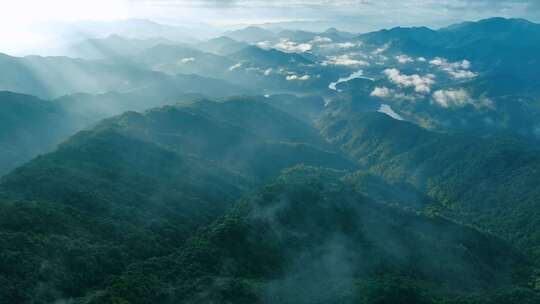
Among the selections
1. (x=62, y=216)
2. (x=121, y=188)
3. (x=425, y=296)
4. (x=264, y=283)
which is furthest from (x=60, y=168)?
(x=425, y=296)

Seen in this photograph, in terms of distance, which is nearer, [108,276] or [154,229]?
[108,276]

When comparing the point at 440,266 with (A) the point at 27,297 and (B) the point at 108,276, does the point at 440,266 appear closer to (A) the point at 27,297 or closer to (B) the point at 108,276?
(B) the point at 108,276

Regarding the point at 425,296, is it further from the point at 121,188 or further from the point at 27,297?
the point at 121,188

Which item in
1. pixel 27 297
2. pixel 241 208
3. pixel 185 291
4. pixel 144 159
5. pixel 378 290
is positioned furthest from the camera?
pixel 144 159

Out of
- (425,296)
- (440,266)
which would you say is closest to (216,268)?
(425,296)

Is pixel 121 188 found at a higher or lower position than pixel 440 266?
higher

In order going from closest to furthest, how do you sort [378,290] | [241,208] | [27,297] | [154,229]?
[27,297] < [378,290] < [154,229] < [241,208]

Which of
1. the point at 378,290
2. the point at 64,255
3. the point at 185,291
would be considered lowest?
the point at 378,290

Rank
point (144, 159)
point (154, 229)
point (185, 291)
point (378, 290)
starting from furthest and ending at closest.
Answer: point (144, 159), point (154, 229), point (378, 290), point (185, 291)

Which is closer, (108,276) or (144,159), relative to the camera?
(108,276)
